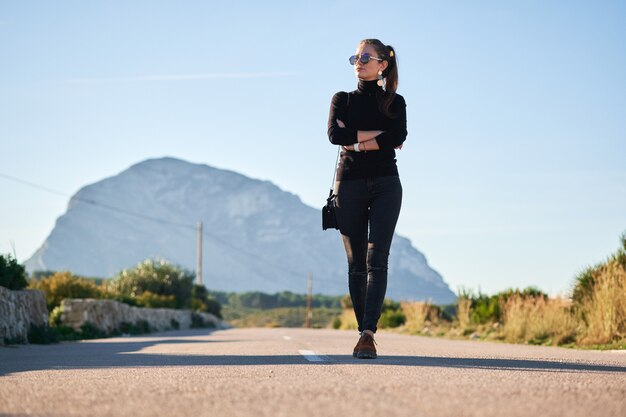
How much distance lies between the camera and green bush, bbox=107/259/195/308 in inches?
1682

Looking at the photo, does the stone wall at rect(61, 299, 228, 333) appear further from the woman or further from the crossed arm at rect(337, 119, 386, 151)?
the crossed arm at rect(337, 119, 386, 151)

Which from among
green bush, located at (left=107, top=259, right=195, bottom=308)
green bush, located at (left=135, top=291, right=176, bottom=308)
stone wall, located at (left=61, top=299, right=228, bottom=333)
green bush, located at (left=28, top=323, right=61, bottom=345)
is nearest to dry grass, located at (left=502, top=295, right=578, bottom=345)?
green bush, located at (left=28, top=323, right=61, bottom=345)

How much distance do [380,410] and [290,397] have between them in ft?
2.36

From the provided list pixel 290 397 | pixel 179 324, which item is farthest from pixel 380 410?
pixel 179 324

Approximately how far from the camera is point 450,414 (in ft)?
13.8

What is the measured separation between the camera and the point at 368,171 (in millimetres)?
8320

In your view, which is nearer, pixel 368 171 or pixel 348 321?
pixel 368 171

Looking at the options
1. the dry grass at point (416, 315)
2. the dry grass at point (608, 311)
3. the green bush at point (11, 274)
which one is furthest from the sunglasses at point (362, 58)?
the dry grass at point (416, 315)

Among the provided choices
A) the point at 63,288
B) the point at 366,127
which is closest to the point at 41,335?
the point at 366,127

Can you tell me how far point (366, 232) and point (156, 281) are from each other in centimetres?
3652

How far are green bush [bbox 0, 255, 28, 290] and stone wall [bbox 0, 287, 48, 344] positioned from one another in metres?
0.31

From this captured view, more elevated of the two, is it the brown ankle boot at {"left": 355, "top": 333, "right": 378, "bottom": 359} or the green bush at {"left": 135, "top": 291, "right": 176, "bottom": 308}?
the green bush at {"left": 135, "top": 291, "right": 176, "bottom": 308}

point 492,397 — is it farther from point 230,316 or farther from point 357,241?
point 230,316

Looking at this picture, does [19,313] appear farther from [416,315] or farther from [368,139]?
[416,315]
